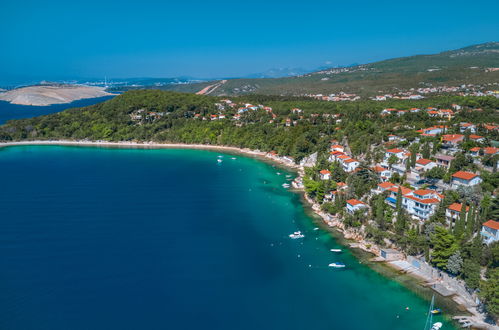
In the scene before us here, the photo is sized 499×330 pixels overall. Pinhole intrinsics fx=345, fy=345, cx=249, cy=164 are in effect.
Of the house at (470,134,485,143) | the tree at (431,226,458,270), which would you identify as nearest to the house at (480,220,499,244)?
the tree at (431,226,458,270)

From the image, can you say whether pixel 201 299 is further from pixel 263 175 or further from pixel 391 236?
pixel 263 175

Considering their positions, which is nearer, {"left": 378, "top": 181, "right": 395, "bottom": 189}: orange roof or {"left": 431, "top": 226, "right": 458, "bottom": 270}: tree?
{"left": 431, "top": 226, "right": 458, "bottom": 270}: tree

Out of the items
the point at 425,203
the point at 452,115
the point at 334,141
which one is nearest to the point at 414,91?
the point at 452,115

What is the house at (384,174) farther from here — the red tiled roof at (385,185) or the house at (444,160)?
the house at (444,160)

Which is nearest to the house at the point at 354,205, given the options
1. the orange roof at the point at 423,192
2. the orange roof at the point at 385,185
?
the orange roof at the point at 385,185

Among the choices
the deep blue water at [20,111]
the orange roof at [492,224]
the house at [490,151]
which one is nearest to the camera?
the orange roof at [492,224]

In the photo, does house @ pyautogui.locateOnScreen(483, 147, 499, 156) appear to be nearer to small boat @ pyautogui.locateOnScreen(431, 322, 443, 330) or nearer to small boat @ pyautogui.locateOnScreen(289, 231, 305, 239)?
small boat @ pyautogui.locateOnScreen(289, 231, 305, 239)

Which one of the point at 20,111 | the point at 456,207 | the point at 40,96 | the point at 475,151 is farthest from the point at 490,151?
the point at 40,96
